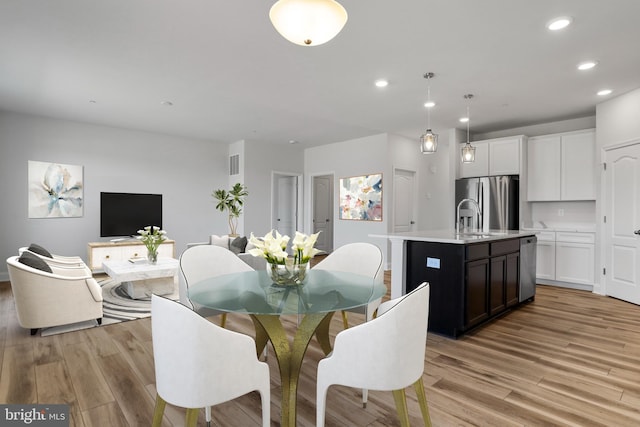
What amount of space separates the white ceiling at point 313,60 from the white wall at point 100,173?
55 cm

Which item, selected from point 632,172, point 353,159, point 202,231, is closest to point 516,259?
point 632,172

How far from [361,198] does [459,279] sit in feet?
13.4

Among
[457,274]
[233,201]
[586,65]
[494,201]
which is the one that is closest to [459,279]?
[457,274]

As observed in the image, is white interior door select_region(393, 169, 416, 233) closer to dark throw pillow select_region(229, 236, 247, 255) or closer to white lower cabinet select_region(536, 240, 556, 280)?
white lower cabinet select_region(536, 240, 556, 280)

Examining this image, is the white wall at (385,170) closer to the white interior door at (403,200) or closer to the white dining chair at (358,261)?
the white interior door at (403,200)

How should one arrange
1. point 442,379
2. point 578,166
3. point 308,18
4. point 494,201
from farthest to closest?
1. point 494,201
2. point 578,166
3. point 442,379
4. point 308,18

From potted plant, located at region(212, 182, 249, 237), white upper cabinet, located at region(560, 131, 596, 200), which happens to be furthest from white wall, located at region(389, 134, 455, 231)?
potted plant, located at region(212, 182, 249, 237)

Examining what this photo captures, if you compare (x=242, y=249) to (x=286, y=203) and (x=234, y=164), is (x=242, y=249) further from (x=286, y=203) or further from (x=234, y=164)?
(x=286, y=203)

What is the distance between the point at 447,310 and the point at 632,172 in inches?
128

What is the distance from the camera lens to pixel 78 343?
2.91 metres

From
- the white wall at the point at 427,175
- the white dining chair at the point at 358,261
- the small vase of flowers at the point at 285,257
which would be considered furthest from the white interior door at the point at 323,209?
the small vase of flowers at the point at 285,257

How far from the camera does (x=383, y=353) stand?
142 cm

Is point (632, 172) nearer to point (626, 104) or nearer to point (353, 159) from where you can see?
point (626, 104)

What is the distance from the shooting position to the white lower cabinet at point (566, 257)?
4895 mm
